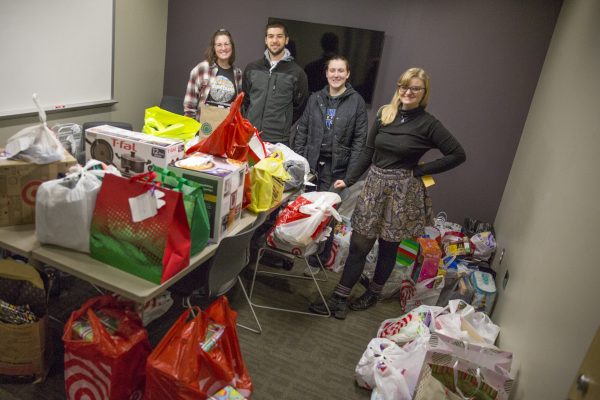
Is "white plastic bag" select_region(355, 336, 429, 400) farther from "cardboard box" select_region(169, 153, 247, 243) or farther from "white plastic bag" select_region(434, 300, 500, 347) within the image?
"cardboard box" select_region(169, 153, 247, 243)

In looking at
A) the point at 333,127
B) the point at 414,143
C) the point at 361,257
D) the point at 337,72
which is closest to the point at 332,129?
the point at 333,127

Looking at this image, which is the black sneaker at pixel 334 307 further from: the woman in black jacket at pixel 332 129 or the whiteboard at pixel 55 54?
the whiteboard at pixel 55 54

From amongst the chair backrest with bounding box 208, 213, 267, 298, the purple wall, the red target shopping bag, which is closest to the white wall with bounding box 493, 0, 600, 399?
the purple wall

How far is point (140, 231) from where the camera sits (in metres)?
1.56

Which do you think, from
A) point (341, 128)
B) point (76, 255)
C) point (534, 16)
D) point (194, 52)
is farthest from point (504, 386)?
point (194, 52)

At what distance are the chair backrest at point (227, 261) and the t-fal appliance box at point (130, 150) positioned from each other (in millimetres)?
459

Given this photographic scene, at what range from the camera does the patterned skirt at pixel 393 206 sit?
2.48 m

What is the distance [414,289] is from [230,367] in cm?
156

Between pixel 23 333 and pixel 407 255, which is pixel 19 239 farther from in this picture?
pixel 407 255

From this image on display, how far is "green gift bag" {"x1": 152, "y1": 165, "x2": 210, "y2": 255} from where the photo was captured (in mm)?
1646

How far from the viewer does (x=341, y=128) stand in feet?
10.3

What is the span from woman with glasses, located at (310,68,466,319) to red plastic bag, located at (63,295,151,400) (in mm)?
1301

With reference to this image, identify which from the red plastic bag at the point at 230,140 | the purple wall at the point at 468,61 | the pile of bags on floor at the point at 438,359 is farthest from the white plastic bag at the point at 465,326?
the purple wall at the point at 468,61

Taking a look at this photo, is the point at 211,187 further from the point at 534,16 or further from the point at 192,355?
the point at 534,16
